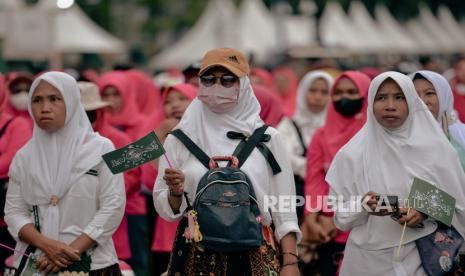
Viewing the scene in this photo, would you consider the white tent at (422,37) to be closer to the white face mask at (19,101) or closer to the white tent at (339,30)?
the white tent at (339,30)

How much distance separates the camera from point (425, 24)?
7425cm

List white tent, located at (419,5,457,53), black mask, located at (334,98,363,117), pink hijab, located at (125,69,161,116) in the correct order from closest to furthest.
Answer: black mask, located at (334,98,363,117) → pink hijab, located at (125,69,161,116) → white tent, located at (419,5,457,53)

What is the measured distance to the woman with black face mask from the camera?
8.60 m

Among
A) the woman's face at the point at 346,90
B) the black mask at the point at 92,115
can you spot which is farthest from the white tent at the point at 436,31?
the black mask at the point at 92,115

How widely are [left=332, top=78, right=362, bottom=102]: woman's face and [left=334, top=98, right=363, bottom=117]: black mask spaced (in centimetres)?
6

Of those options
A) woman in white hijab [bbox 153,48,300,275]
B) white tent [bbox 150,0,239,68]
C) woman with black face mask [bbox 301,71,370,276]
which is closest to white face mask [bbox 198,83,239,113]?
woman in white hijab [bbox 153,48,300,275]

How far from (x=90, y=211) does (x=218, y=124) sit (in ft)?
3.29

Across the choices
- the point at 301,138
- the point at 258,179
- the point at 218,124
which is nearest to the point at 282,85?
the point at 301,138

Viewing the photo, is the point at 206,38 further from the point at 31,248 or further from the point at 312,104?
the point at 31,248

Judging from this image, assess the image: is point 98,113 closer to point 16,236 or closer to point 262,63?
point 16,236

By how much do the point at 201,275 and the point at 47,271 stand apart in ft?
3.28

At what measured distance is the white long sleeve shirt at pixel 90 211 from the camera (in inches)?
257

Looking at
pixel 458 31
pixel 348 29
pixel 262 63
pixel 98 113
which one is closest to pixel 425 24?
pixel 458 31

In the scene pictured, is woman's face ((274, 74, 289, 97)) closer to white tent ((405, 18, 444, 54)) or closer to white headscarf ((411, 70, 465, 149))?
white headscarf ((411, 70, 465, 149))
